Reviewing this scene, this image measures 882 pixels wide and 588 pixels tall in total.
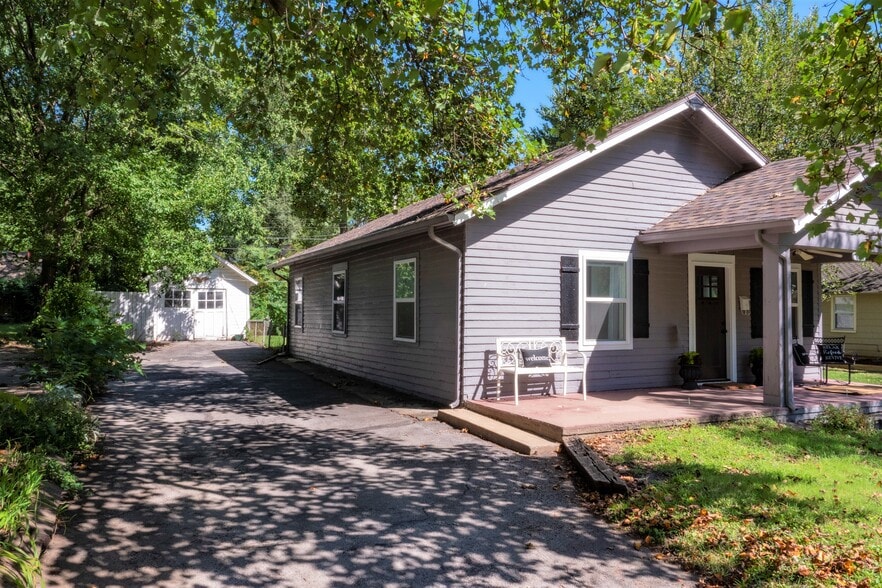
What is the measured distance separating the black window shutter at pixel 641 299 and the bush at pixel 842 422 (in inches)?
108

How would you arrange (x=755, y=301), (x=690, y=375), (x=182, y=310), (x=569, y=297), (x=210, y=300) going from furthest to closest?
(x=210, y=300) → (x=182, y=310) → (x=755, y=301) → (x=690, y=375) → (x=569, y=297)

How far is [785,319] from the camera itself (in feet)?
25.5

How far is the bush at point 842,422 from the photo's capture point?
7.60 m

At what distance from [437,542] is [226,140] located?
72.1 feet

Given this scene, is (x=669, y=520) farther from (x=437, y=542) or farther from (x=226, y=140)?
(x=226, y=140)

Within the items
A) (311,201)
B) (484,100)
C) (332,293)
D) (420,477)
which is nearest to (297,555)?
(420,477)

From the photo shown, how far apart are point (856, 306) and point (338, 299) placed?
682 inches

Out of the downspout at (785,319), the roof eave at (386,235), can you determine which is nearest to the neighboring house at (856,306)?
the downspout at (785,319)

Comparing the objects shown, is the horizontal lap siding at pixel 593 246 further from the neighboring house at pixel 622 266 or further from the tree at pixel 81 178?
the tree at pixel 81 178

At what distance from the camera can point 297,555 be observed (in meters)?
3.81

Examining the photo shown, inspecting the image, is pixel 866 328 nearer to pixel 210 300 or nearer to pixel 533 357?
pixel 533 357

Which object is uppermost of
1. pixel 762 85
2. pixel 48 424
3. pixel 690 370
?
pixel 762 85

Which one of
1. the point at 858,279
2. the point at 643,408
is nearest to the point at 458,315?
the point at 643,408

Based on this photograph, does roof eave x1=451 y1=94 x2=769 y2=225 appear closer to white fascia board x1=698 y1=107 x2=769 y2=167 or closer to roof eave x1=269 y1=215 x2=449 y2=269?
white fascia board x1=698 y1=107 x2=769 y2=167
